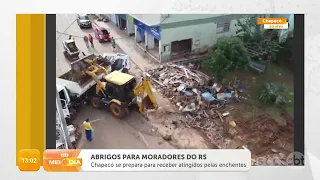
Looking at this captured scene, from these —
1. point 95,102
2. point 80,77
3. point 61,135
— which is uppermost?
point 80,77

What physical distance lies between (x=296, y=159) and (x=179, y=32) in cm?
75

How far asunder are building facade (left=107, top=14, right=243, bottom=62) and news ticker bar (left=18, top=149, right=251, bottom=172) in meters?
0.43

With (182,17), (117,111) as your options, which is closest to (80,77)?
(117,111)

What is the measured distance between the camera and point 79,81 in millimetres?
1666

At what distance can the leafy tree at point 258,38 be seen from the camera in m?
1.62

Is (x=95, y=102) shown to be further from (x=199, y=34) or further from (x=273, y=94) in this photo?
(x=273, y=94)

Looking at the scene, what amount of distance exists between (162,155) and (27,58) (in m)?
0.70

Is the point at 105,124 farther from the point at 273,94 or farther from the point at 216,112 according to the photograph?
the point at 273,94

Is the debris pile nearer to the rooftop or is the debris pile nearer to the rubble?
the rubble

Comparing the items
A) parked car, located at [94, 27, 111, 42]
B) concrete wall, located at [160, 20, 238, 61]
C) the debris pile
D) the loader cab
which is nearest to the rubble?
the debris pile

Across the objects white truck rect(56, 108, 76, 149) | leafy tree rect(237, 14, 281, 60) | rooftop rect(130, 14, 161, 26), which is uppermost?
rooftop rect(130, 14, 161, 26)

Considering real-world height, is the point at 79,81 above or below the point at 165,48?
below

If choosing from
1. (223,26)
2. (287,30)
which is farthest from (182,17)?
(287,30)

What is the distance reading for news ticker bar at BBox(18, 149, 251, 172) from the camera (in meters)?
1.59
